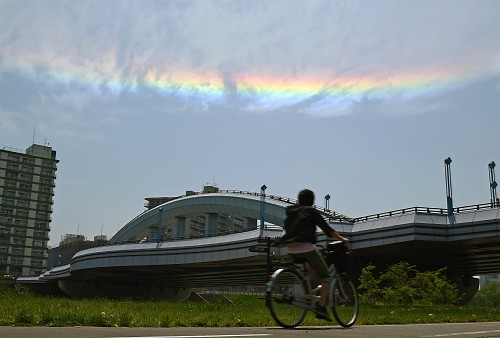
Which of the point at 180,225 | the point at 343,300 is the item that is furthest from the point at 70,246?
the point at 343,300

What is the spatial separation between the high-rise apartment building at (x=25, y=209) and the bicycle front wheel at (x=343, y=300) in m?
137

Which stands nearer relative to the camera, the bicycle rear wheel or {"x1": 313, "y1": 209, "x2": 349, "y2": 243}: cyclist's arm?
the bicycle rear wheel

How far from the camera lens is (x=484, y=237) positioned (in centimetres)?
4194

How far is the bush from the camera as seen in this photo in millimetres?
31375

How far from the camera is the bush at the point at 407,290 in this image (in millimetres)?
31375

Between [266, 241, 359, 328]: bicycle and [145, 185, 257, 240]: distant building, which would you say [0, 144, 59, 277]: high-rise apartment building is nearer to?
[145, 185, 257, 240]: distant building

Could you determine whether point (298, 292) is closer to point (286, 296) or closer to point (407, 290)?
point (286, 296)

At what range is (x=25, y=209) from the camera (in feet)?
461

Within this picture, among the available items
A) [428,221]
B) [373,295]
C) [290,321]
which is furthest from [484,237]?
[290,321]

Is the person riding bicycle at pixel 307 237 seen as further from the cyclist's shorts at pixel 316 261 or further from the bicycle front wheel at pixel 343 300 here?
the bicycle front wheel at pixel 343 300

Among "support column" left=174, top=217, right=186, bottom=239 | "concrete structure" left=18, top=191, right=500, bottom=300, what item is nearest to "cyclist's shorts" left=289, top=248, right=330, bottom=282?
"concrete structure" left=18, top=191, right=500, bottom=300

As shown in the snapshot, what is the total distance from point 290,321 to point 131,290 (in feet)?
301

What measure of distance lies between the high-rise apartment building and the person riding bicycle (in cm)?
13757

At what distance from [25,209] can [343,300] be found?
144890 millimetres
